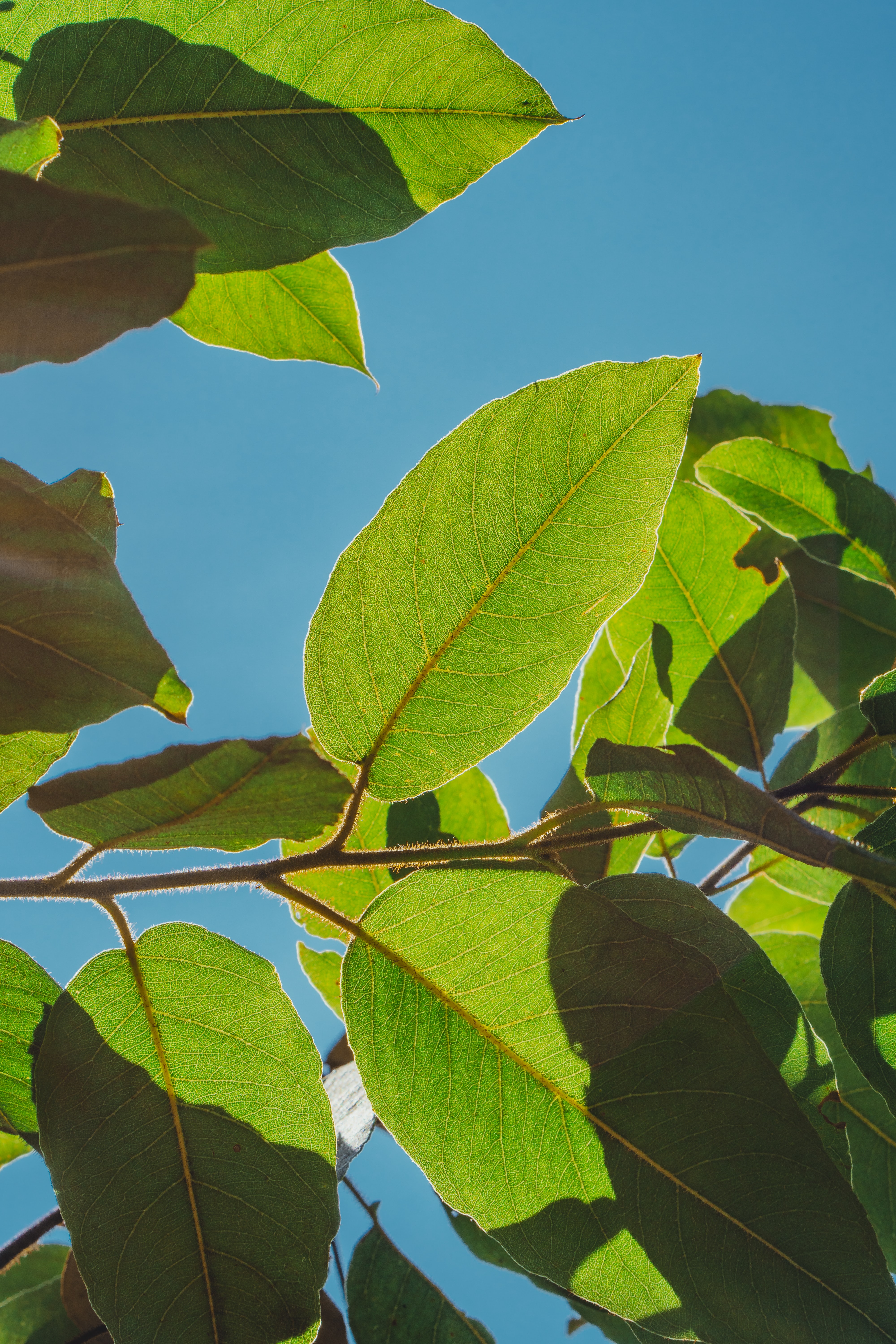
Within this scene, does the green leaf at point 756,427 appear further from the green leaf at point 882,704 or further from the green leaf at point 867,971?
the green leaf at point 867,971

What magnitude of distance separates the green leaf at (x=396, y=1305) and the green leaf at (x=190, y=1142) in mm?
488

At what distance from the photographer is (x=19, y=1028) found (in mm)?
754

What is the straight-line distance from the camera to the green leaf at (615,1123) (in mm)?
666

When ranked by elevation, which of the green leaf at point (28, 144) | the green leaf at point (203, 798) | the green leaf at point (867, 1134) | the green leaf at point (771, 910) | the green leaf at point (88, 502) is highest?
the green leaf at point (28, 144)

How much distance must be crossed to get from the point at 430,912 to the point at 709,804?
0.24 m

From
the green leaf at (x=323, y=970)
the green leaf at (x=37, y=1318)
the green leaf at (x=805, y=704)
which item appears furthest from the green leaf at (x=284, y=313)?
the green leaf at (x=37, y=1318)

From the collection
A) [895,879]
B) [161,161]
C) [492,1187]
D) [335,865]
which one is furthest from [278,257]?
[492,1187]

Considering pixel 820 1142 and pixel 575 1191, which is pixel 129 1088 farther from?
pixel 820 1142

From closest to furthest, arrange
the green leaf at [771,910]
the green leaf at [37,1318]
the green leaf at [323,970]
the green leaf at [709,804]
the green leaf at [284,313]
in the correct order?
1. the green leaf at [709,804]
2. the green leaf at [284,313]
3. the green leaf at [37,1318]
4. the green leaf at [323,970]
5. the green leaf at [771,910]

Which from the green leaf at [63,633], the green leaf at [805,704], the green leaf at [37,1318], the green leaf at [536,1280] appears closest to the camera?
the green leaf at [63,633]

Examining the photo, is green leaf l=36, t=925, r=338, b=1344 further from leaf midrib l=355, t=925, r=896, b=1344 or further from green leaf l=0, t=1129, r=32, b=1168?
green leaf l=0, t=1129, r=32, b=1168

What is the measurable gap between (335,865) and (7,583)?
35 centimetres

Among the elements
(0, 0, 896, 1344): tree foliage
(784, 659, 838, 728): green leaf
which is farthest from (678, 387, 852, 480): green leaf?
(0, 0, 896, 1344): tree foliage

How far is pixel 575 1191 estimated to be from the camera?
0.70 metres
